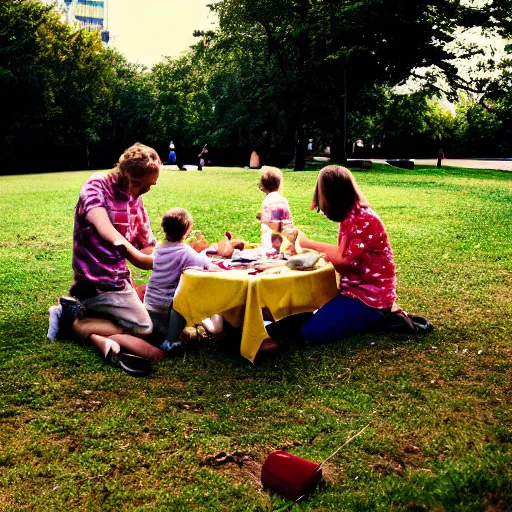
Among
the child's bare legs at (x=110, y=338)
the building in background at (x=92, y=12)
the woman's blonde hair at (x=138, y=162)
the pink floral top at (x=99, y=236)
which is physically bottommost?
the child's bare legs at (x=110, y=338)

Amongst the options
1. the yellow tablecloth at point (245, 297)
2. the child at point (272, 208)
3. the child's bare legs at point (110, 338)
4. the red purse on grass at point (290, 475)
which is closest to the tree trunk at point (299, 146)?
the child at point (272, 208)

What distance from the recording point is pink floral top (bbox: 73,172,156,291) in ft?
18.2

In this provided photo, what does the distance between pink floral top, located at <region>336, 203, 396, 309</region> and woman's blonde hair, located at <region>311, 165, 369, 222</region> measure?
0.26 feet

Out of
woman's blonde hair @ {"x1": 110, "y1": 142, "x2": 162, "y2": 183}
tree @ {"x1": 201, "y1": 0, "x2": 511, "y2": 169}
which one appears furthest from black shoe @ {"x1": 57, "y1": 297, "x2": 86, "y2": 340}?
tree @ {"x1": 201, "y1": 0, "x2": 511, "y2": 169}

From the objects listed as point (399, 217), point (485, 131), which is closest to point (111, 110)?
point (485, 131)

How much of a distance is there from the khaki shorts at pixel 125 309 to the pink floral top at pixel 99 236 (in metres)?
0.09

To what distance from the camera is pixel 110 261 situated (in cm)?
568

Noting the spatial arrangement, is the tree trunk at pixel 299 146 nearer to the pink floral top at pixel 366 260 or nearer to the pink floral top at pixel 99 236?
the pink floral top at pixel 366 260

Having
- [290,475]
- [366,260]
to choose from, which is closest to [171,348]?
[366,260]

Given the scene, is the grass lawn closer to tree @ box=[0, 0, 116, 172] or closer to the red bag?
the red bag

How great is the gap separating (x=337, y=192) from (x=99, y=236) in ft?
7.24

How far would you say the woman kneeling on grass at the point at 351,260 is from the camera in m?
5.61

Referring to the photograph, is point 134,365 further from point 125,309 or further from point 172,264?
point 172,264

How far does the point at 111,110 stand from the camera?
6166 cm
